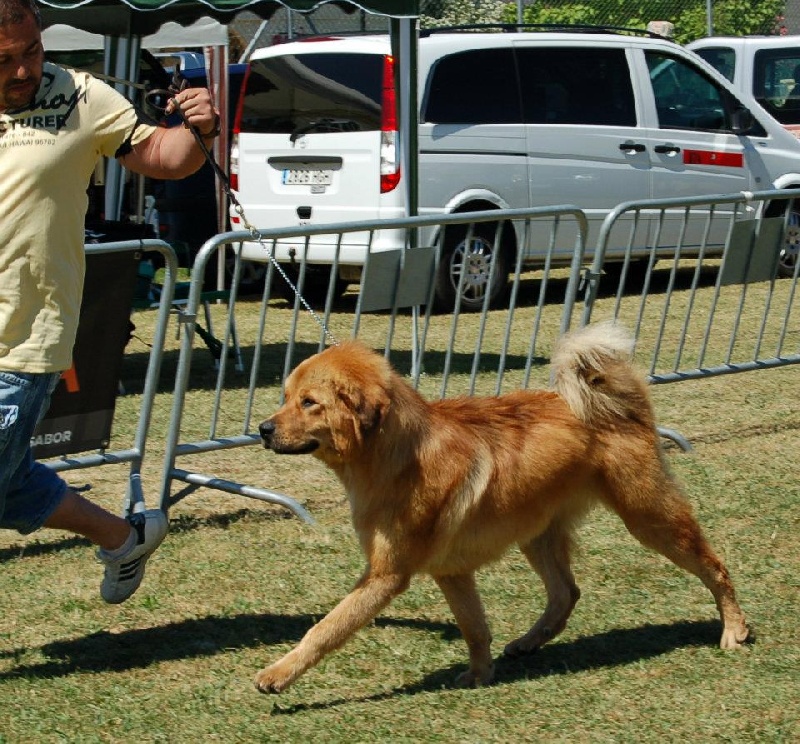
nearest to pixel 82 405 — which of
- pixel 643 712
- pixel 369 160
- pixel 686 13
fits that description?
pixel 643 712

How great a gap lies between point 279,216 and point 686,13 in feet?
38.1

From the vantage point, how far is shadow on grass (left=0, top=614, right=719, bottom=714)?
4.55 m

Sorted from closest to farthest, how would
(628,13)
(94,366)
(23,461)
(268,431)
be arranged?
(268,431) < (23,461) < (94,366) < (628,13)

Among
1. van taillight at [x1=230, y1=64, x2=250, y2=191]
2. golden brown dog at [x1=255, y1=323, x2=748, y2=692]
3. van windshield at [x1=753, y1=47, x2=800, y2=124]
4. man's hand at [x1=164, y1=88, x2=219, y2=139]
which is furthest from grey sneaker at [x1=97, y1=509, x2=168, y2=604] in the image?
van windshield at [x1=753, y1=47, x2=800, y2=124]

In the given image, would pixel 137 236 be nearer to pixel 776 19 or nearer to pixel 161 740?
pixel 161 740

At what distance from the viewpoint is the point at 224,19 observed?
9.84 metres

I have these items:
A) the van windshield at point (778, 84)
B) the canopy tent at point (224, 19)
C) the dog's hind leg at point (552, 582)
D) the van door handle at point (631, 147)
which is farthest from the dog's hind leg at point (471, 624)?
the van windshield at point (778, 84)

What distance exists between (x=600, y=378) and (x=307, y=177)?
292 inches

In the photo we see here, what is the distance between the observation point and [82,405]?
572 centimetres

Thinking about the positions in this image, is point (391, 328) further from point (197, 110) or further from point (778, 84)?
point (778, 84)

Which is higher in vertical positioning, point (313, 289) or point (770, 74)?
point (770, 74)

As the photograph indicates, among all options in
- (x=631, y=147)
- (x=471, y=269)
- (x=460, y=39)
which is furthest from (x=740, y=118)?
(x=471, y=269)

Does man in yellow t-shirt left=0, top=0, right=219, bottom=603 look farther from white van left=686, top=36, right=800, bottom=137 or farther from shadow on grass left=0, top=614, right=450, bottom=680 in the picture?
white van left=686, top=36, right=800, bottom=137

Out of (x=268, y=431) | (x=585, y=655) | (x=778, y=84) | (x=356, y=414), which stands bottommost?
(x=585, y=655)
